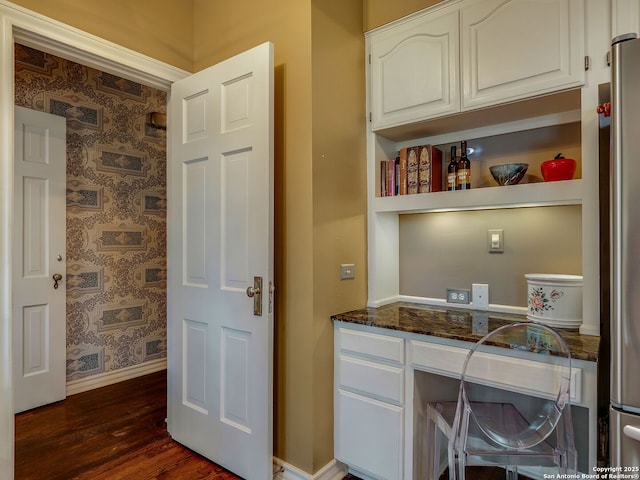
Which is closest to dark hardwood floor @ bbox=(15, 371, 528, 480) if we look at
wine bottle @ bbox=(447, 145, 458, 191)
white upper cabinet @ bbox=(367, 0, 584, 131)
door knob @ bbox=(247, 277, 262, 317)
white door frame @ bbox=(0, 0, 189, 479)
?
white door frame @ bbox=(0, 0, 189, 479)

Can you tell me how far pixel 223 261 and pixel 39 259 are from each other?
1.76 meters

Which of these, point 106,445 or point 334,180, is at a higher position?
point 334,180

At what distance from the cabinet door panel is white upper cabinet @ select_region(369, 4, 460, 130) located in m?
1.49

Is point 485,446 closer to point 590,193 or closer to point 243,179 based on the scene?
point 590,193

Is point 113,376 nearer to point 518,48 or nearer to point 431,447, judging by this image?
point 431,447

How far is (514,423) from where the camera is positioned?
153 cm

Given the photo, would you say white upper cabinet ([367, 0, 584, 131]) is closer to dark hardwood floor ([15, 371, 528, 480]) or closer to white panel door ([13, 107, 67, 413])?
dark hardwood floor ([15, 371, 528, 480])

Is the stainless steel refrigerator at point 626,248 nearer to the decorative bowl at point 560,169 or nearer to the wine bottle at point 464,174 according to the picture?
the decorative bowl at point 560,169

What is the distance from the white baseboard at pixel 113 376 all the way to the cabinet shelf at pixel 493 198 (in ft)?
8.76

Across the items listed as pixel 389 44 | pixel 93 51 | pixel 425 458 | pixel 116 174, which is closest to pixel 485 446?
pixel 425 458

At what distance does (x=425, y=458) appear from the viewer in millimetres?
1795

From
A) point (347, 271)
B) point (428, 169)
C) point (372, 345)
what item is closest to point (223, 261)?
point (347, 271)

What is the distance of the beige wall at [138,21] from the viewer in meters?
1.79

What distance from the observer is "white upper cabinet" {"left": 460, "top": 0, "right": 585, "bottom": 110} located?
1.57m
